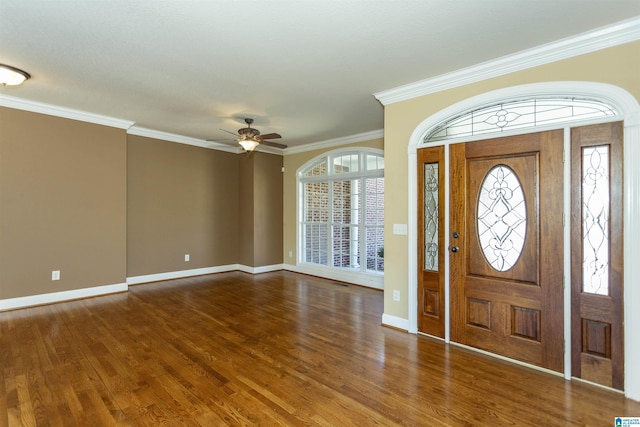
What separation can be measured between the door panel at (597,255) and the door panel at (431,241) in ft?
3.60

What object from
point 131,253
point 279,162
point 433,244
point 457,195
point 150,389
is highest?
point 279,162

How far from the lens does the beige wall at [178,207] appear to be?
5641 millimetres

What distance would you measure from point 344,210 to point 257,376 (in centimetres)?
417

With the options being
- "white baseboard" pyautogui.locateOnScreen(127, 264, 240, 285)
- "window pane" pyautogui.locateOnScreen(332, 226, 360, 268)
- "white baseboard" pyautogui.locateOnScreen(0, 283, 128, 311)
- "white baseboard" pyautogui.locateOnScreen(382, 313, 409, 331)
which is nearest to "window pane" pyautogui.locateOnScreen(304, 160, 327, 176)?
"window pane" pyautogui.locateOnScreen(332, 226, 360, 268)

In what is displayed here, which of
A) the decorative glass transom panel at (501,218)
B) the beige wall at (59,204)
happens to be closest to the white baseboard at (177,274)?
the beige wall at (59,204)

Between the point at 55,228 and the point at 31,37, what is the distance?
2876 millimetres

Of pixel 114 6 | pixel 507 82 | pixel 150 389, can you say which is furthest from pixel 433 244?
pixel 114 6

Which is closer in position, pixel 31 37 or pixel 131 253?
pixel 31 37

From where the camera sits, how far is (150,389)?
2.37m

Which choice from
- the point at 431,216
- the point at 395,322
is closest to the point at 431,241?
the point at 431,216

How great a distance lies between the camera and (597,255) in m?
2.53

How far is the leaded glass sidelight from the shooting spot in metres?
3.42

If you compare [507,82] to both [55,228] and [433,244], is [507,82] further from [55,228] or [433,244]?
[55,228]

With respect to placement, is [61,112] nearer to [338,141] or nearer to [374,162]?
[338,141]
